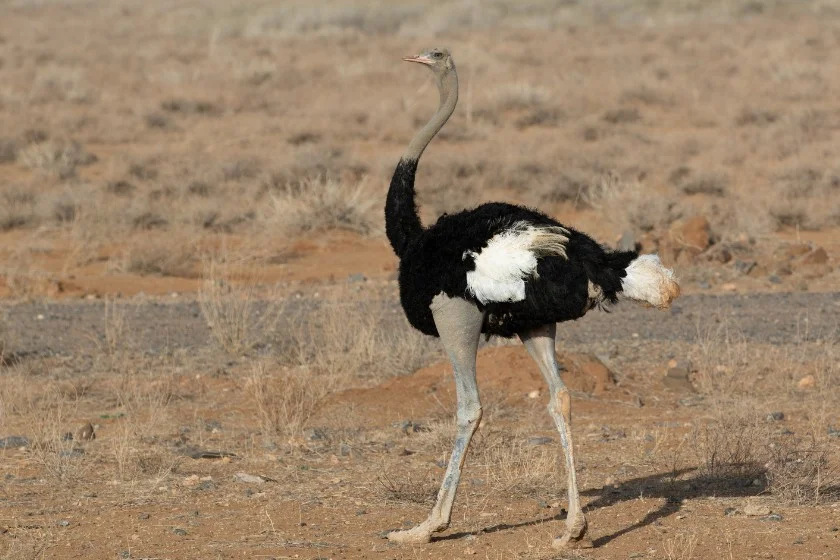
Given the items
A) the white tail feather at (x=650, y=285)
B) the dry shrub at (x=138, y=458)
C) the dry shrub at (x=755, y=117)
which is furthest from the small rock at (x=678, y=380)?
the dry shrub at (x=755, y=117)

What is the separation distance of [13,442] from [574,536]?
3485 millimetres

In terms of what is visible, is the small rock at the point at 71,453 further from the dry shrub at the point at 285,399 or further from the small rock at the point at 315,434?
the small rock at the point at 315,434

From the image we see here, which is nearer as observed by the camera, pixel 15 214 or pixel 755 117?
pixel 15 214

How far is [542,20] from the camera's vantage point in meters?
50.4

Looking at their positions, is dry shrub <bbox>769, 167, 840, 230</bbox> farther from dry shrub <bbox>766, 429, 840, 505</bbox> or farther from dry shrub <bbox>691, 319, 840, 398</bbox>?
dry shrub <bbox>766, 429, 840, 505</bbox>

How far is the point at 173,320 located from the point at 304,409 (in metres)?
3.44

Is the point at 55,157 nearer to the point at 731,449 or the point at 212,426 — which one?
the point at 212,426

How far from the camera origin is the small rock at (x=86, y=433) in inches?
304

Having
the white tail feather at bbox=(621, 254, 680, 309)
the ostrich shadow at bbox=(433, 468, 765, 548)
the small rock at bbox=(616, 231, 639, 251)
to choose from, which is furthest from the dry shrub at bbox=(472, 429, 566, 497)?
the small rock at bbox=(616, 231, 639, 251)

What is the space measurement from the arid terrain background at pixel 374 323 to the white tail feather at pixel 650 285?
93cm

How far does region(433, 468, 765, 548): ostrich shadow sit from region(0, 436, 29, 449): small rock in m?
2.94

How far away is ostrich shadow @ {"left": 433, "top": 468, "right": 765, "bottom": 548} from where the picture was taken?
598cm

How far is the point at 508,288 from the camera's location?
5211mm

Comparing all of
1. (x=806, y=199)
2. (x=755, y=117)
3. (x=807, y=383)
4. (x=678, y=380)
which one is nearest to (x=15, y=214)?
(x=806, y=199)
